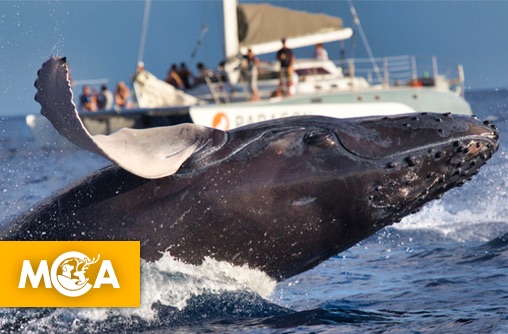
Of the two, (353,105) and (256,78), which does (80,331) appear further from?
(256,78)

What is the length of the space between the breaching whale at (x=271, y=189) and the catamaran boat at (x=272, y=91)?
24415mm

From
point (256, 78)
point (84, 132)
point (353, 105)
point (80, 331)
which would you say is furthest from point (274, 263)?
point (256, 78)

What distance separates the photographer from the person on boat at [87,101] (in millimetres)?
43156

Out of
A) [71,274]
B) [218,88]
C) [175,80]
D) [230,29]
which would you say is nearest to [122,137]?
[71,274]

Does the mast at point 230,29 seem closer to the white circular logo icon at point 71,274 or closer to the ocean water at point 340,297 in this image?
the ocean water at point 340,297

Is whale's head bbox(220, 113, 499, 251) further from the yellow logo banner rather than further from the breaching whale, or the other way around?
the yellow logo banner

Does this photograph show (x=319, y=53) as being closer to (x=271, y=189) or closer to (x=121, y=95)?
(x=121, y=95)

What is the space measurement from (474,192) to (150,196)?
12.1 metres

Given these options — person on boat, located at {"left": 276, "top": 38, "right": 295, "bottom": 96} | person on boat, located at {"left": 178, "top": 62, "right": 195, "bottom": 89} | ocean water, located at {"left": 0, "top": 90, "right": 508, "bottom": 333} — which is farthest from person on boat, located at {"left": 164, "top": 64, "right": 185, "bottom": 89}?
ocean water, located at {"left": 0, "top": 90, "right": 508, "bottom": 333}

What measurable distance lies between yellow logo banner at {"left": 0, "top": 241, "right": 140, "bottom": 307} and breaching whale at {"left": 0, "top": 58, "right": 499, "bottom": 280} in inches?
5.7

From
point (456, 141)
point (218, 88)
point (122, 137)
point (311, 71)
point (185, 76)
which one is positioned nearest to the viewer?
point (122, 137)

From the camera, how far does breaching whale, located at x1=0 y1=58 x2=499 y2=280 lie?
7301mm

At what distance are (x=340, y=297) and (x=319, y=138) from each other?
2130 mm

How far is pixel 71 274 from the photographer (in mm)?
7238
